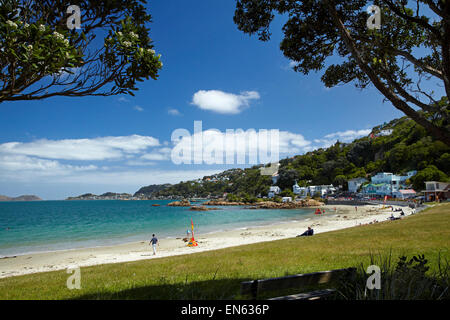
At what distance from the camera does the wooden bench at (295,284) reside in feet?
10.7

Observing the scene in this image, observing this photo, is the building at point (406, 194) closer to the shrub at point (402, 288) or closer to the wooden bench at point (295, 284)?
the shrub at point (402, 288)

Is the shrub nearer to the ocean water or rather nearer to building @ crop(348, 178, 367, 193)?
the ocean water

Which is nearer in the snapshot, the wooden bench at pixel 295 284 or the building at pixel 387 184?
the wooden bench at pixel 295 284

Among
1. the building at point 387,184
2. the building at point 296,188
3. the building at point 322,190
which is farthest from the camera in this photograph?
the building at point 296,188

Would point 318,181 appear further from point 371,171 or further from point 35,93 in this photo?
point 35,93

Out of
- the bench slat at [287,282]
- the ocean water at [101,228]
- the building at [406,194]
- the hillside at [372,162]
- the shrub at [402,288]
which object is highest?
the hillside at [372,162]

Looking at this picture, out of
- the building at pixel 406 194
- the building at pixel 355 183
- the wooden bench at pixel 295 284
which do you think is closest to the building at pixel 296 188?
the building at pixel 355 183

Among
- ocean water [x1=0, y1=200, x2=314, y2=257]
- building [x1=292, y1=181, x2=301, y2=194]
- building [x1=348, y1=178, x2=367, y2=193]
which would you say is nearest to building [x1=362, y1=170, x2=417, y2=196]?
building [x1=348, y1=178, x2=367, y2=193]

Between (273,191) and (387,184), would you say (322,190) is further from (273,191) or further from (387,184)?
(387,184)

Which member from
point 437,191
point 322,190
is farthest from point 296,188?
point 437,191

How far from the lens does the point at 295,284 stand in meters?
3.62

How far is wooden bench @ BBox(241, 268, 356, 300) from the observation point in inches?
128

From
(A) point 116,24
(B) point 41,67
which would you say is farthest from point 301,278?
(A) point 116,24

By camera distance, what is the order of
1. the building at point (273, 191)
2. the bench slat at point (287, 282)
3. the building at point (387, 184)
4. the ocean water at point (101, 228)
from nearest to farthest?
the bench slat at point (287, 282) < the ocean water at point (101, 228) < the building at point (387, 184) < the building at point (273, 191)
